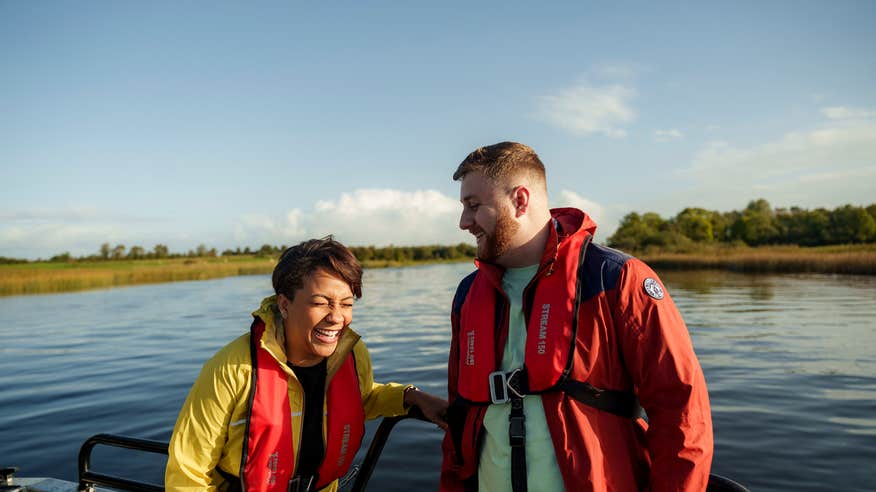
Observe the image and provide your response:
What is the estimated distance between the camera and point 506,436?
2.22 metres

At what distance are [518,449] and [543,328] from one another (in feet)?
1.58

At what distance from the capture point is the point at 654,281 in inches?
82.4

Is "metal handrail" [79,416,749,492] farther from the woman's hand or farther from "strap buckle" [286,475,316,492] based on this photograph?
"strap buckle" [286,475,316,492]

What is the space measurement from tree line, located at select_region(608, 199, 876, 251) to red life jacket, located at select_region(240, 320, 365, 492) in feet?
231

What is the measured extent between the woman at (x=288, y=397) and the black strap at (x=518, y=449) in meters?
0.61

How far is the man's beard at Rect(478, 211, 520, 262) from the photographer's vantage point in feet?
7.70

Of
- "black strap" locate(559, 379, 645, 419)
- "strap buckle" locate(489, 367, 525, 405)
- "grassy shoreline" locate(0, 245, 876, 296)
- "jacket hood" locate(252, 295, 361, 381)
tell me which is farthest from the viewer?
"grassy shoreline" locate(0, 245, 876, 296)

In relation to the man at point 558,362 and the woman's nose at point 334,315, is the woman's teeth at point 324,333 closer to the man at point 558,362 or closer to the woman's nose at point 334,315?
the woman's nose at point 334,315

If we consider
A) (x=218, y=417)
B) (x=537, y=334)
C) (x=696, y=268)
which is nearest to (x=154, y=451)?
(x=218, y=417)

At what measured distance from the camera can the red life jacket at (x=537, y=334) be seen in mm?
2131

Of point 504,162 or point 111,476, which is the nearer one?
point 504,162

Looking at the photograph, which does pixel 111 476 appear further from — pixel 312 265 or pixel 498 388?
pixel 498 388

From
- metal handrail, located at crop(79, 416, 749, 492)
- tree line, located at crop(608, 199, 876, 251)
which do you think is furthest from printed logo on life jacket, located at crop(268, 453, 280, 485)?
tree line, located at crop(608, 199, 876, 251)

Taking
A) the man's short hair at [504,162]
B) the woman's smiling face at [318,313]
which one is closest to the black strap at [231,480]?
the woman's smiling face at [318,313]
